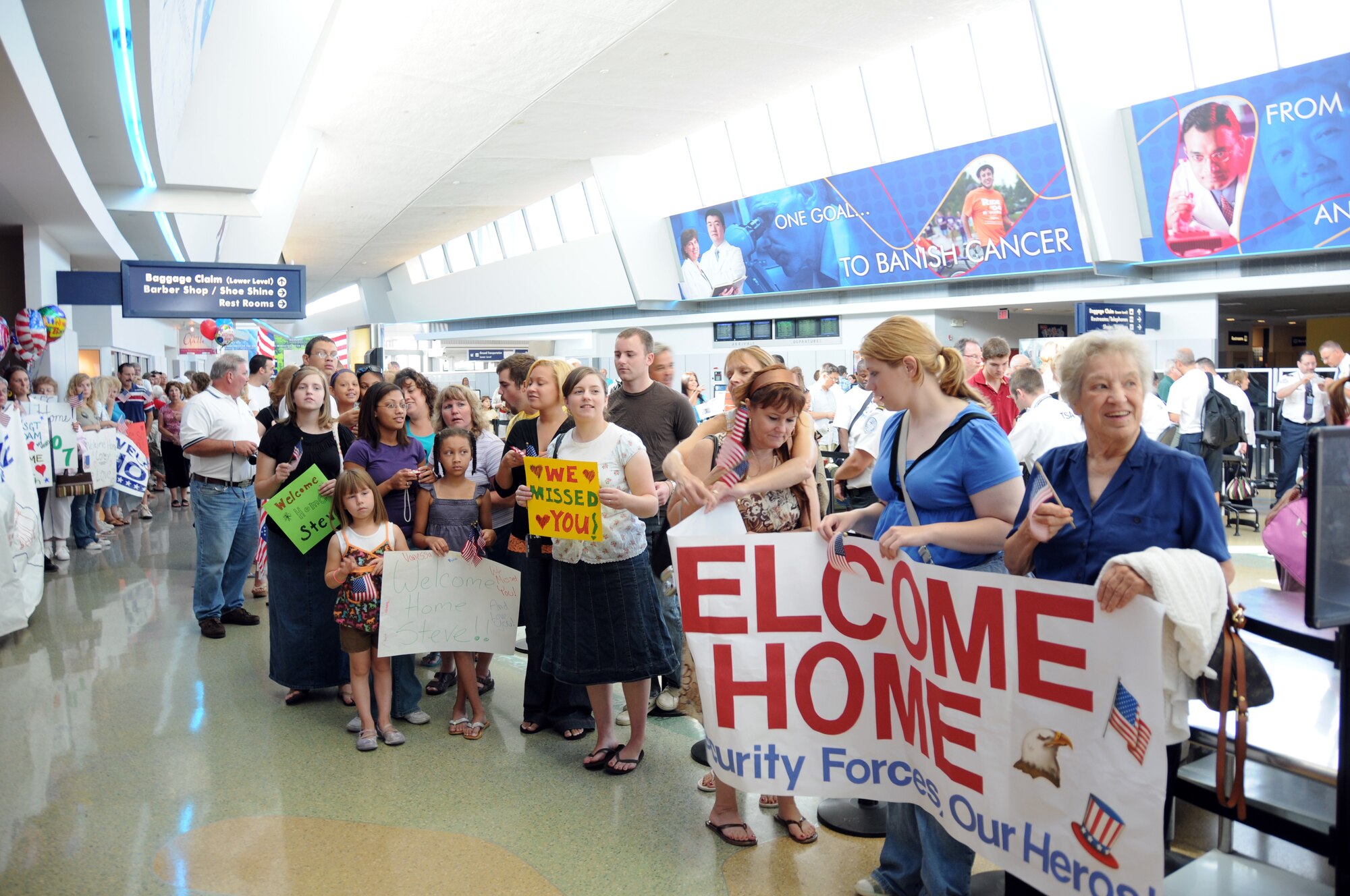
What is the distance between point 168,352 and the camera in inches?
1048

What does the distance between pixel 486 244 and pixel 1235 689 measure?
32.0 m

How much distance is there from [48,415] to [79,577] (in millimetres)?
1634

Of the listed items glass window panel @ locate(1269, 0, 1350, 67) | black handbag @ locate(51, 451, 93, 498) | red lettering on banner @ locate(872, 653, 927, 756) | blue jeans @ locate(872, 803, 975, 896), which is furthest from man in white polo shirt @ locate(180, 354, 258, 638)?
glass window panel @ locate(1269, 0, 1350, 67)

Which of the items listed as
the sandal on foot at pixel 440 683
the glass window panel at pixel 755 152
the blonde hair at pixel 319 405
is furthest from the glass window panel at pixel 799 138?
the sandal on foot at pixel 440 683

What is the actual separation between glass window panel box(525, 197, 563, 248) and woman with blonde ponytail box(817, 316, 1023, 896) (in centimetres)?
2588

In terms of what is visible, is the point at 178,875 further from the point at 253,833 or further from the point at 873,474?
the point at 873,474

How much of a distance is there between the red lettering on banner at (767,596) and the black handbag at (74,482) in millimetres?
7909

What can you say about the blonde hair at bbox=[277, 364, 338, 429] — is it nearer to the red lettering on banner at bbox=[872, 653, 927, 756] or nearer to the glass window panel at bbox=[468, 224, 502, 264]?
the red lettering on banner at bbox=[872, 653, 927, 756]

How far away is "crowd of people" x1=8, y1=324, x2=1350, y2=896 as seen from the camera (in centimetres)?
221

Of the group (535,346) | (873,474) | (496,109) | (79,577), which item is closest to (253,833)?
(873,474)

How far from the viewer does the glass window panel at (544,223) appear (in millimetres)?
27625

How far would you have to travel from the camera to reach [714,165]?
2144 centimetres

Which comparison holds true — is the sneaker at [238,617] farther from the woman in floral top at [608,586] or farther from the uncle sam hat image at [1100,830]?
the uncle sam hat image at [1100,830]

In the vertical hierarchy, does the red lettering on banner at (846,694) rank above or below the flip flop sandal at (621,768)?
above
